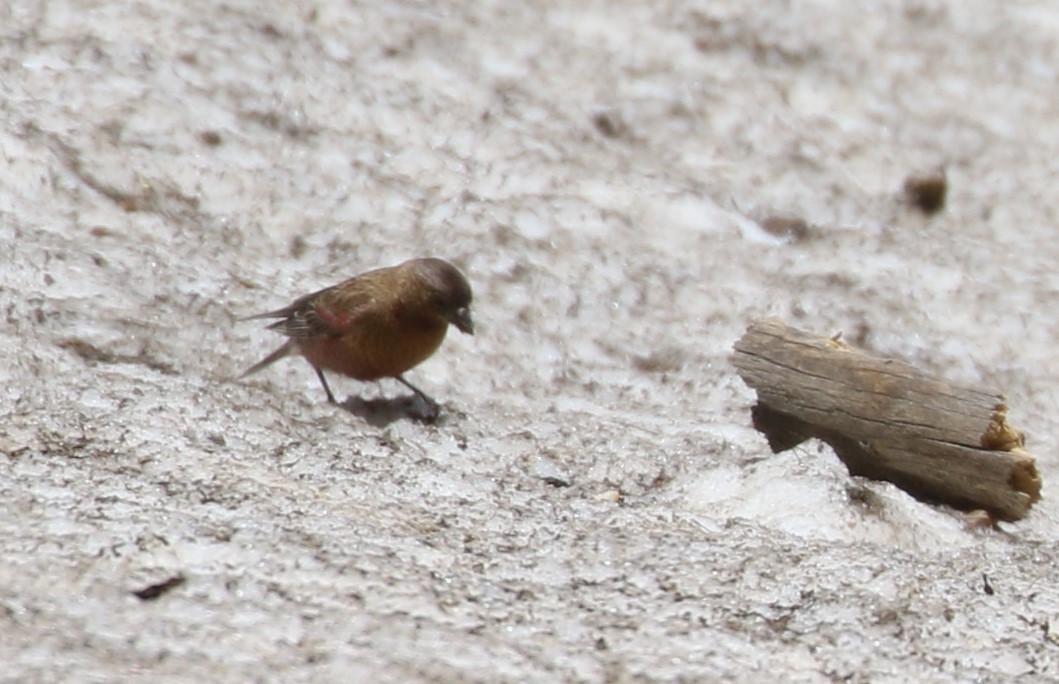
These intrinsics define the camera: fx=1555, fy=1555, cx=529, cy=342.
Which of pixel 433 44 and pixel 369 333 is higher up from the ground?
pixel 433 44

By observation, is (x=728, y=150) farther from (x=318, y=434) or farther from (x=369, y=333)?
(x=318, y=434)

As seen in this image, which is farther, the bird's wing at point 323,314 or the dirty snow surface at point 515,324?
the bird's wing at point 323,314

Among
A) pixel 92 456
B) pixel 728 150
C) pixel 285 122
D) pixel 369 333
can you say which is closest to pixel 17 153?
pixel 285 122

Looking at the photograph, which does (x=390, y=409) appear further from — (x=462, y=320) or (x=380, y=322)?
(x=462, y=320)

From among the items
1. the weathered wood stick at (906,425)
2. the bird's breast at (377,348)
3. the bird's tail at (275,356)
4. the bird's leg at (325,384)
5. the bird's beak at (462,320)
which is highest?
the weathered wood stick at (906,425)

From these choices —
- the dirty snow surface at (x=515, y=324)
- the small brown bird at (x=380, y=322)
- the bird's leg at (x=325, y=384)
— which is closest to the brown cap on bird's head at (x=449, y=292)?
the small brown bird at (x=380, y=322)

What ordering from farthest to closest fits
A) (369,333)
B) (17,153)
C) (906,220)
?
(906,220) → (17,153) → (369,333)

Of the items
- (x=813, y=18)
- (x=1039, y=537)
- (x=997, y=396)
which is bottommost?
(x=1039, y=537)

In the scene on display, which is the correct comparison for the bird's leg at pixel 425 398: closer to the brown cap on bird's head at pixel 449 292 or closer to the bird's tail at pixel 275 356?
the brown cap on bird's head at pixel 449 292
